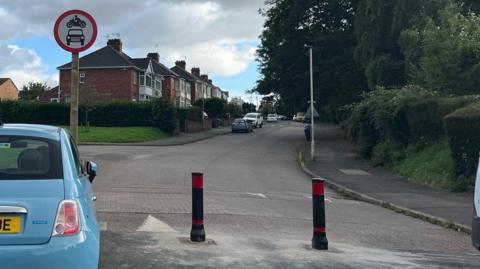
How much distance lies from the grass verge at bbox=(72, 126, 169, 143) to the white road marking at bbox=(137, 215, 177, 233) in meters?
26.5

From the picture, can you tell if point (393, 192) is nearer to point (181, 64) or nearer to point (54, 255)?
point (54, 255)

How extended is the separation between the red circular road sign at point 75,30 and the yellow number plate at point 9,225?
422cm

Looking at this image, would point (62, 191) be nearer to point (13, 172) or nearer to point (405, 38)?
point (13, 172)

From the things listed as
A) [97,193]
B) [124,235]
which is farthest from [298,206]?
[124,235]

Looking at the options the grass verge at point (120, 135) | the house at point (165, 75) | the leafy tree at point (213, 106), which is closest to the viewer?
the grass verge at point (120, 135)

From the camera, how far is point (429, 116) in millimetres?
19422

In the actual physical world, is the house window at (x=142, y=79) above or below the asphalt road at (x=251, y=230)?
above

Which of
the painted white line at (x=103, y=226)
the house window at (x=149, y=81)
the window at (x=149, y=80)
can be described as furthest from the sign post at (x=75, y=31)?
the house window at (x=149, y=81)

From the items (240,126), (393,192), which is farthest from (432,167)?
(240,126)

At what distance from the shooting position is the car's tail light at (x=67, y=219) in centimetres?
422

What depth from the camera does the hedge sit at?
45281 millimetres

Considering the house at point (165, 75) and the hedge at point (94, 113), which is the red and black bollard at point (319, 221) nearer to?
the hedge at point (94, 113)

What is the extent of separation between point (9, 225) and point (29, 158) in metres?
0.69

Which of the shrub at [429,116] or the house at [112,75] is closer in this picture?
the shrub at [429,116]
